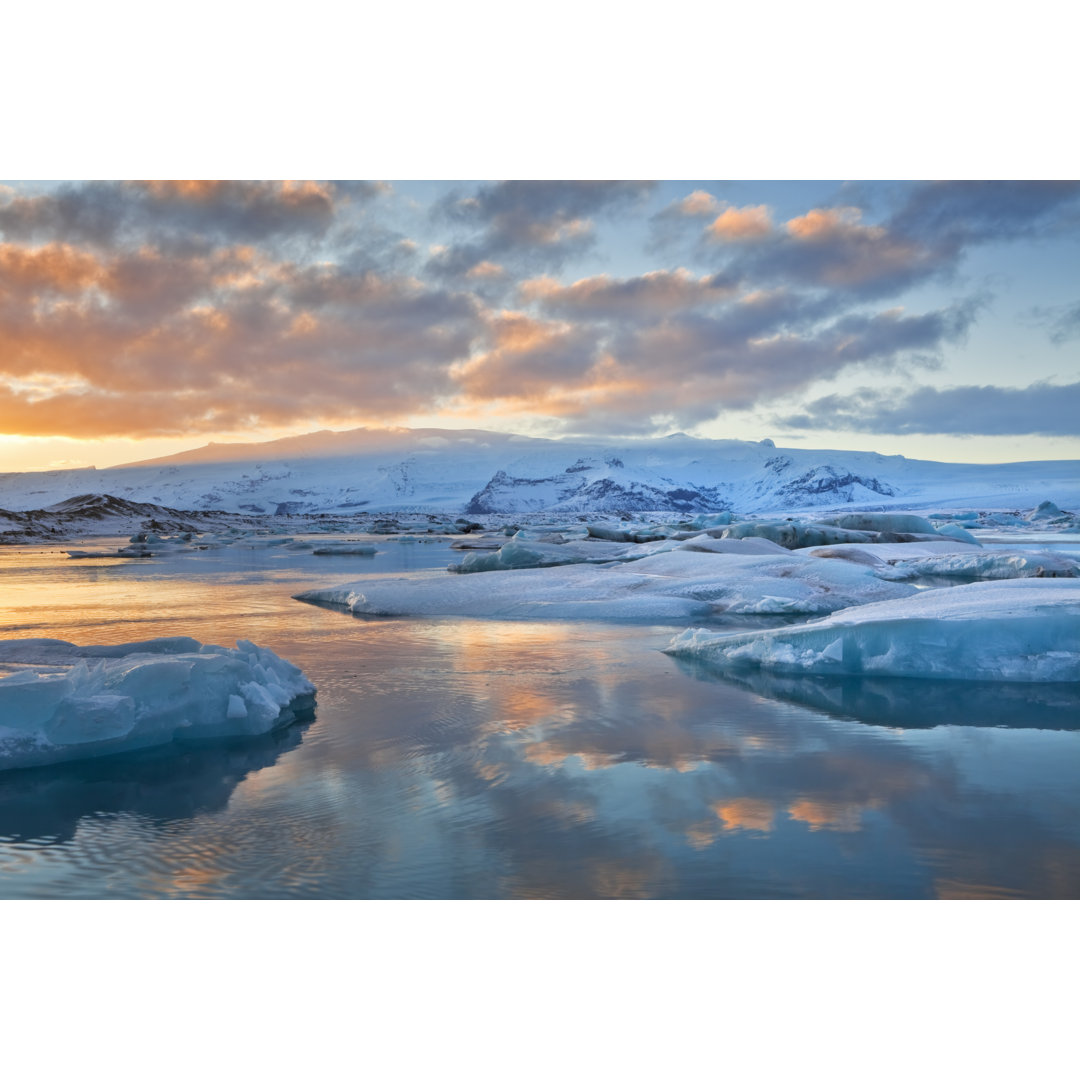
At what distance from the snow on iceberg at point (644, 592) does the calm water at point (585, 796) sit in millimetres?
3102

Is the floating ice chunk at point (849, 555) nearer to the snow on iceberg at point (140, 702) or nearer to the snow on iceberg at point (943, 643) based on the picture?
the snow on iceberg at point (943, 643)

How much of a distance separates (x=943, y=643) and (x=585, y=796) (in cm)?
356

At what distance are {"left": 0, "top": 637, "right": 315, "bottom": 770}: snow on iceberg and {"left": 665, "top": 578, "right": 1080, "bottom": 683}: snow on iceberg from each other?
3535 millimetres

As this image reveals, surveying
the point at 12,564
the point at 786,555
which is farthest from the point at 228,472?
the point at 786,555

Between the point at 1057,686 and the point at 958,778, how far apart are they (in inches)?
97.9

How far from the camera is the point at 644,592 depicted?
10352 millimetres

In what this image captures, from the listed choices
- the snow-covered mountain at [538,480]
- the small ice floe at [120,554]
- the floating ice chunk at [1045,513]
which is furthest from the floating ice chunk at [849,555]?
the snow-covered mountain at [538,480]

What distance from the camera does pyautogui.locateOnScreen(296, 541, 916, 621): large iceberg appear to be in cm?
935

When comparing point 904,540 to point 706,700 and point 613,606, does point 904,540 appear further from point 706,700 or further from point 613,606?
point 706,700

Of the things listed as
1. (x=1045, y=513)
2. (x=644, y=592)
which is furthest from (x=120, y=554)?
(x=1045, y=513)

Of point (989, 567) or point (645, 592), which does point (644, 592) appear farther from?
point (989, 567)

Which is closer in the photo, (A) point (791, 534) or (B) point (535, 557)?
(B) point (535, 557)

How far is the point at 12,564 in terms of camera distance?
66.9ft

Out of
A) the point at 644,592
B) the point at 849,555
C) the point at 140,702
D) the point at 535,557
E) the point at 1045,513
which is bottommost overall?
the point at 140,702
